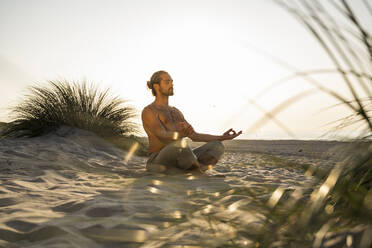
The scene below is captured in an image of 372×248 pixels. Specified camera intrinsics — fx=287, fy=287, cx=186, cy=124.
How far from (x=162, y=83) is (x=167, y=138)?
801 mm

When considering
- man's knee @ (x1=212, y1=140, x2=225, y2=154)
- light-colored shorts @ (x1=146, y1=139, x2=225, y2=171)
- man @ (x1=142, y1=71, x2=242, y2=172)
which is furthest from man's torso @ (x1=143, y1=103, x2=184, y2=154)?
man's knee @ (x1=212, y1=140, x2=225, y2=154)

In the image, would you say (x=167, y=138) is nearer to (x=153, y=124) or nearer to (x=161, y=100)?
(x=153, y=124)

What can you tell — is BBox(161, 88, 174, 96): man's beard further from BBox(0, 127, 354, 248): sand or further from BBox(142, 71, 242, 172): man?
BBox(0, 127, 354, 248): sand

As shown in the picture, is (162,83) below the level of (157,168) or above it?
above

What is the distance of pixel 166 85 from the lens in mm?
3693

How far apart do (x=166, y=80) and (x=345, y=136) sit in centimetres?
285

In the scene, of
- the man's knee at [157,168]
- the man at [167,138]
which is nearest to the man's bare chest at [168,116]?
the man at [167,138]

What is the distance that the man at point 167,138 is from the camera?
3.28 m

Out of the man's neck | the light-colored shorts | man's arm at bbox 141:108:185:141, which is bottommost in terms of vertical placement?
the light-colored shorts

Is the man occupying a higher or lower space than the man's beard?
lower

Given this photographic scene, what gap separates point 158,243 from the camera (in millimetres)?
1152

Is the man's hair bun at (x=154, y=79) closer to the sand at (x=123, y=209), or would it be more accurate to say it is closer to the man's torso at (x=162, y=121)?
the man's torso at (x=162, y=121)

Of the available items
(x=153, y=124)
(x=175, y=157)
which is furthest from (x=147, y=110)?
(x=175, y=157)

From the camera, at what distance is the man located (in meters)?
3.28
